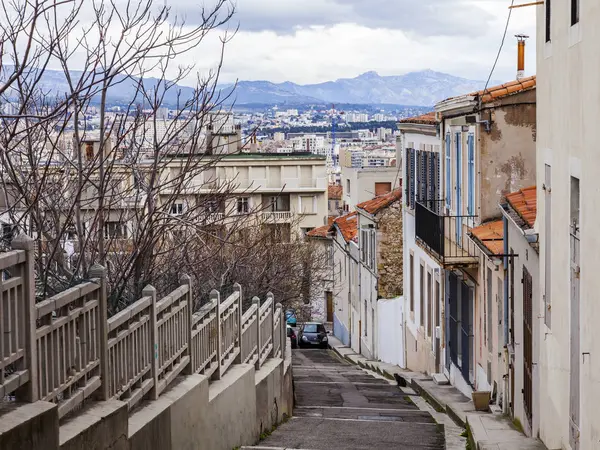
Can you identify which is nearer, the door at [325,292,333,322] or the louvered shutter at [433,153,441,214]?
the louvered shutter at [433,153,441,214]

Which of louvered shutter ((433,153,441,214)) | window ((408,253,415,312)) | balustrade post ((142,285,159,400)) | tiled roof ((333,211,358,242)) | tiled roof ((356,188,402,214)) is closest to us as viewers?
balustrade post ((142,285,159,400))

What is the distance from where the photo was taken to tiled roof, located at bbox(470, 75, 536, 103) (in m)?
19.1

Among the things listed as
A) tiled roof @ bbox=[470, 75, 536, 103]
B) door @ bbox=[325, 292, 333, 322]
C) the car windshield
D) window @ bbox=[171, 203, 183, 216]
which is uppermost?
tiled roof @ bbox=[470, 75, 536, 103]

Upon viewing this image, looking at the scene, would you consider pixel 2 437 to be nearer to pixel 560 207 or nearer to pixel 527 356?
pixel 560 207

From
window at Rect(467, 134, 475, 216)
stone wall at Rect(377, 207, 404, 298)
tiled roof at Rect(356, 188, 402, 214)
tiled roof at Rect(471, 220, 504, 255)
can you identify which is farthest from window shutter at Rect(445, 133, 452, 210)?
stone wall at Rect(377, 207, 404, 298)

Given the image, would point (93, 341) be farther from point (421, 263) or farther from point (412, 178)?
point (412, 178)

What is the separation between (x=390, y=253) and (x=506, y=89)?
18.2 metres

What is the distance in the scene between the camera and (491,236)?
58.1 ft

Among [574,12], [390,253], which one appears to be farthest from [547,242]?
[390,253]

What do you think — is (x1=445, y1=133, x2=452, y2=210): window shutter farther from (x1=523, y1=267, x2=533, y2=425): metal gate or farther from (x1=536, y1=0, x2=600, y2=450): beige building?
(x1=536, y1=0, x2=600, y2=450): beige building

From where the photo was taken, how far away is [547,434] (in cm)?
1180

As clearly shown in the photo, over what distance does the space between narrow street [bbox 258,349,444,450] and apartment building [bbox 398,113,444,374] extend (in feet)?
4.18

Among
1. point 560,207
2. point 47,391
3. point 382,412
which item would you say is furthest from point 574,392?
point 382,412

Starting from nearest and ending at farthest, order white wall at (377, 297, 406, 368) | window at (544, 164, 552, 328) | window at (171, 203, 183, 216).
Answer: window at (544, 164, 552, 328) → window at (171, 203, 183, 216) → white wall at (377, 297, 406, 368)
